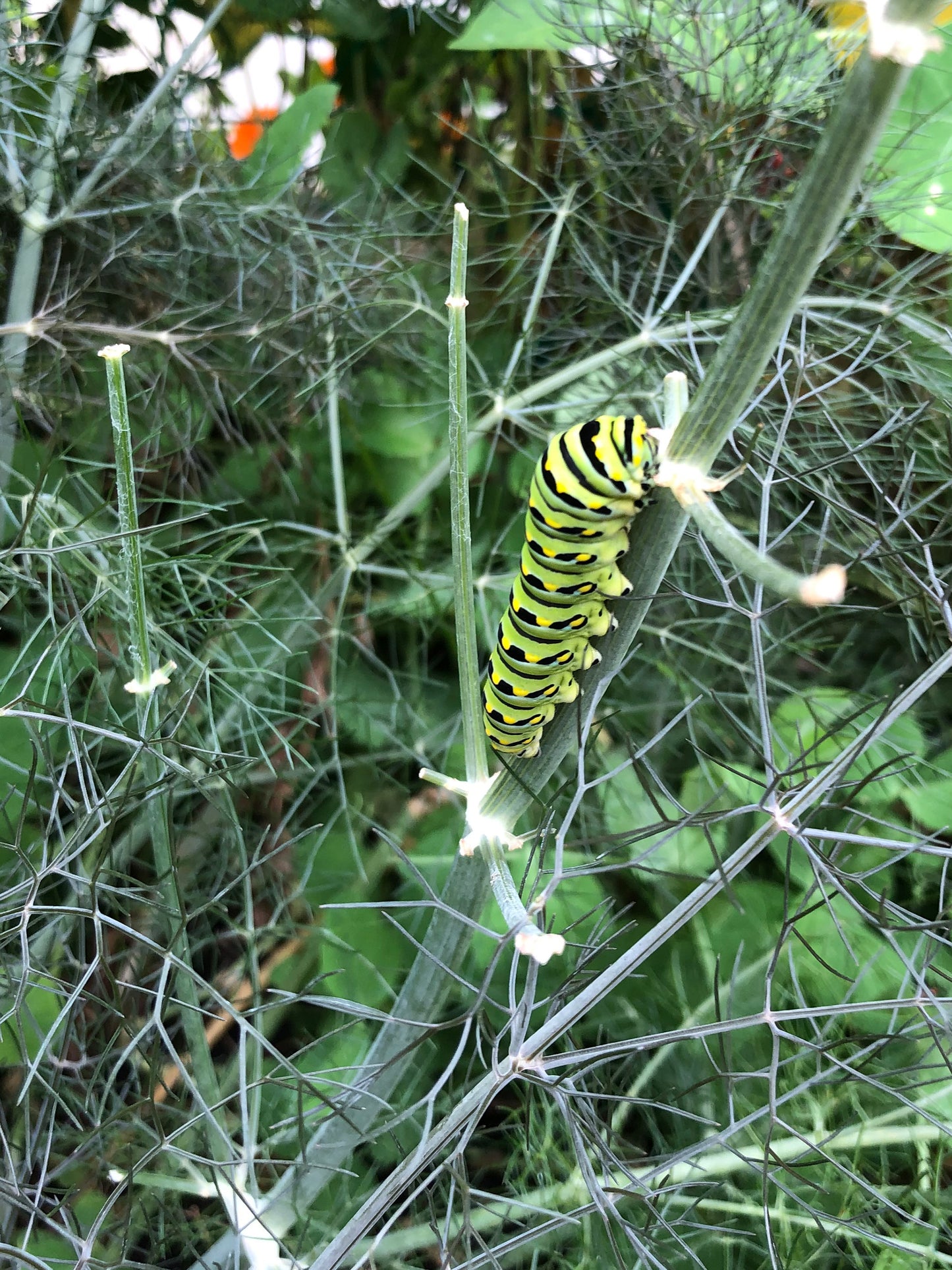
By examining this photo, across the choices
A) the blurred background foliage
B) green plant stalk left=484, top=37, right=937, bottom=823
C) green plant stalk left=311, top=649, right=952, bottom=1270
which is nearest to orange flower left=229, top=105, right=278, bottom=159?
the blurred background foliage

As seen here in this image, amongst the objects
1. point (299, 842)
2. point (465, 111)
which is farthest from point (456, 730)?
point (465, 111)

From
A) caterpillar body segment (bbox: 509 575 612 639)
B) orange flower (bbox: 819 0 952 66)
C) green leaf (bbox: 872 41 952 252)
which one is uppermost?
orange flower (bbox: 819 0 952 66)

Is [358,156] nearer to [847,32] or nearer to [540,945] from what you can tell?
[847,32]

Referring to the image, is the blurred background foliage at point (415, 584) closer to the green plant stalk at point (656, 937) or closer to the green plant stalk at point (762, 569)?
the green plant stalk at point (656, 937)

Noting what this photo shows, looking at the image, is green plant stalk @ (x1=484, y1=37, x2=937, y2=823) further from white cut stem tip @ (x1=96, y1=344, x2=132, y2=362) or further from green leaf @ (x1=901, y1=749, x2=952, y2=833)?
green leaf @ (x1=901, y1=749, x2=952, y2=833)

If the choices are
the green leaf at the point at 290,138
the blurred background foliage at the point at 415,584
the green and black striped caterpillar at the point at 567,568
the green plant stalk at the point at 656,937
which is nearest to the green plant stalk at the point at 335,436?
the blurred background foliage at the point at 415,584

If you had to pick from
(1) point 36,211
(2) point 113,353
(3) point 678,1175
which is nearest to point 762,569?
(2) point 113,353

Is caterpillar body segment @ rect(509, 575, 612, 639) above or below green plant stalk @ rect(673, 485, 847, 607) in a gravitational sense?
below
